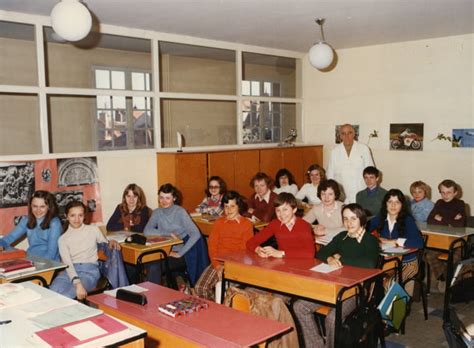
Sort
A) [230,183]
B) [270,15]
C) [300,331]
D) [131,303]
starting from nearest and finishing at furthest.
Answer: [131,303]
[300,331]
[270,15]
[230,183]

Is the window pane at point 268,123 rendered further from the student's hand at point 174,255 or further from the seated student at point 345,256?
the seated student at point 345,256

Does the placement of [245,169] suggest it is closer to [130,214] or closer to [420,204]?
[130,214]

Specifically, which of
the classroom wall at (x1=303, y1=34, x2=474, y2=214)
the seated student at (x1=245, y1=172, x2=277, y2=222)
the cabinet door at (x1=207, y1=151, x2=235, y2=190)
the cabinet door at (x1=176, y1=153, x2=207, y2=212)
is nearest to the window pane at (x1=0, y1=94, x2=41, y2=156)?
the cabinet door at (x1=176, y1=153, x2=207, y2=212)

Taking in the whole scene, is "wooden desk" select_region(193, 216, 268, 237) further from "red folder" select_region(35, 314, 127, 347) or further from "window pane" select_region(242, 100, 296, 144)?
"red folder" select_region(35, 314, 127, 347)

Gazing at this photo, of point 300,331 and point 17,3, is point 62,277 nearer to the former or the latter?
point 300,331

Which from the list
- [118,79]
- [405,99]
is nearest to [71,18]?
[118,79]

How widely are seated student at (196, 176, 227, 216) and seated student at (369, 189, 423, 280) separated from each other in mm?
2034

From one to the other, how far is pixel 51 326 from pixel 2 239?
287cm

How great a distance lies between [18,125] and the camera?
7930mm

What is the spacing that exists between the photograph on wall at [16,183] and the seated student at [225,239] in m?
2.11

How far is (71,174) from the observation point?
582cm

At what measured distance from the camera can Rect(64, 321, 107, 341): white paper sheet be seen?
2.34 metres

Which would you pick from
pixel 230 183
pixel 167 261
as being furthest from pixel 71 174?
pixel 230 183

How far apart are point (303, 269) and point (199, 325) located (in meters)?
1.35
